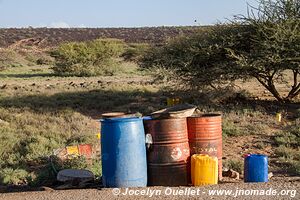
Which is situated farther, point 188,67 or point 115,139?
point 188,67

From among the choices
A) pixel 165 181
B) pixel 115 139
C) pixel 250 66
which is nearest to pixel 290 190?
pixel 165 181

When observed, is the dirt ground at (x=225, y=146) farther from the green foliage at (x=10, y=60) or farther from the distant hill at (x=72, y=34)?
the distant hill at (x=72, y=34)

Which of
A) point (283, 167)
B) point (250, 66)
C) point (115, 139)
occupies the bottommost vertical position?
point (283, 167)

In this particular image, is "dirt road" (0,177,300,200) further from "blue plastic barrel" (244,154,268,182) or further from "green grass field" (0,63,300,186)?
"green grass field" (0,63,300,186)

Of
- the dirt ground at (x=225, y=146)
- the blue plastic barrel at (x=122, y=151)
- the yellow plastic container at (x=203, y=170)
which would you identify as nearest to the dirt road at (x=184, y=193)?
the dirt ground at (x=225, y=146)

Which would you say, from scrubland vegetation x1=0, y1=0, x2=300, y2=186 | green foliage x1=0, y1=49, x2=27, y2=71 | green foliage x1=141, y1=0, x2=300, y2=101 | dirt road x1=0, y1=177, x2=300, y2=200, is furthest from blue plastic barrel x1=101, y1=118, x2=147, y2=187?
green foliage x1=0, y1=49, x2=27, y2=71

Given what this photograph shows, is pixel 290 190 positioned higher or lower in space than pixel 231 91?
lower

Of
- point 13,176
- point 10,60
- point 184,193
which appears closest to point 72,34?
point 10,60

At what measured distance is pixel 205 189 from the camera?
26.2 ft

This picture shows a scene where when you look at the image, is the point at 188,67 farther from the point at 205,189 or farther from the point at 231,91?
the point at 205,189

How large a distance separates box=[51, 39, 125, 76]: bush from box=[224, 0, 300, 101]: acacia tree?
58.8 feet

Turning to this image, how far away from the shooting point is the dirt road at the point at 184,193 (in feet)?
25.0

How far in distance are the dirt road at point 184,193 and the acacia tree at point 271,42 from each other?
8.08m

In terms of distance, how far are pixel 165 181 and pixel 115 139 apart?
104cm
